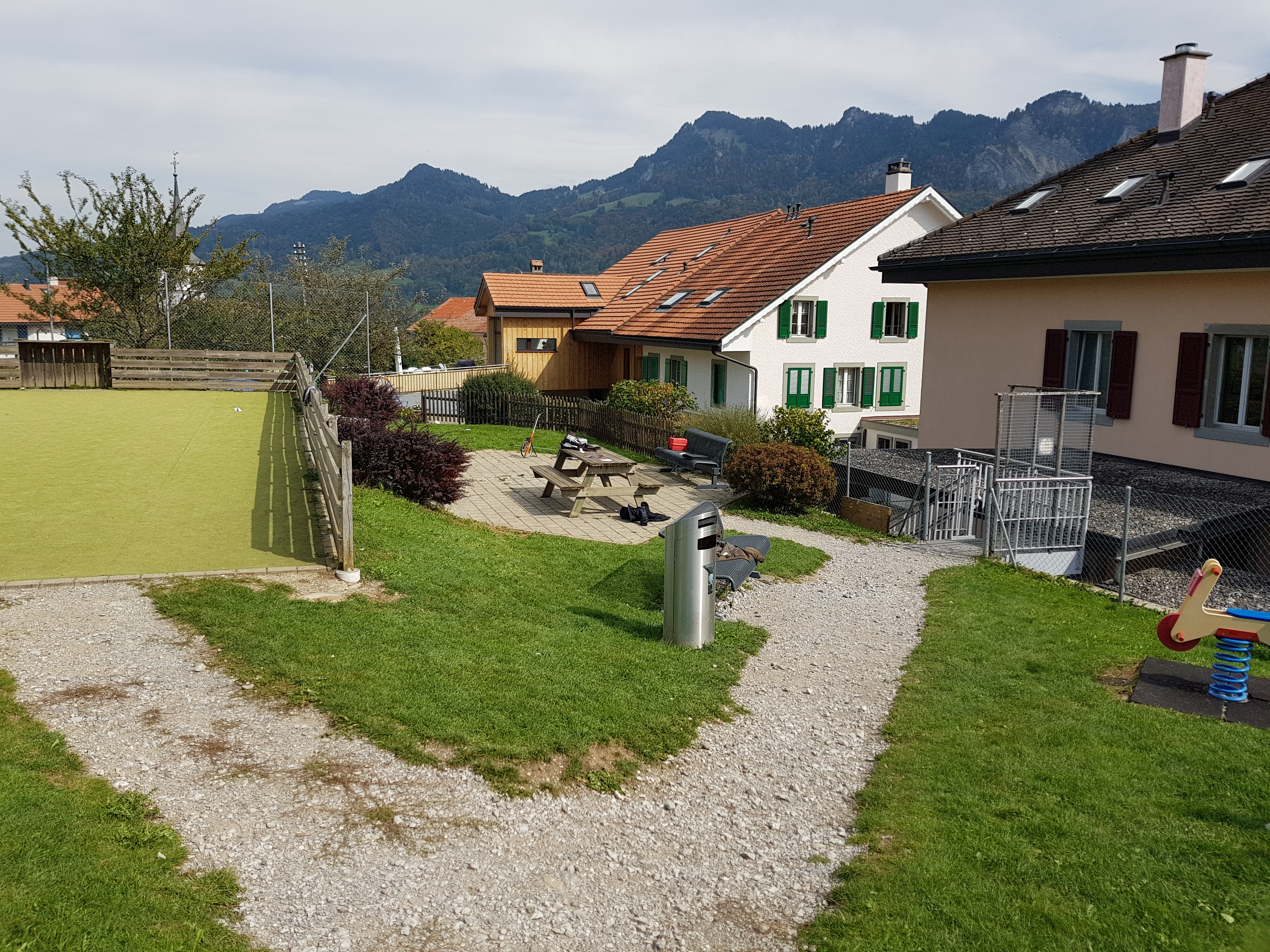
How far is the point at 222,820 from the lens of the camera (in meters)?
5.02

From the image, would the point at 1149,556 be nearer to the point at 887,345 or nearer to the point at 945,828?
the point at 945,828

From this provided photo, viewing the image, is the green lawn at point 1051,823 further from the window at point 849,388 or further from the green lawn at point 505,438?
the window at point 849,388

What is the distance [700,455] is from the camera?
1988cm

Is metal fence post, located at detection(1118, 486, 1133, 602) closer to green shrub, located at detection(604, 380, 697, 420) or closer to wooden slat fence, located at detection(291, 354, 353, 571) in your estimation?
wooden slat fence, located at detection(291, 354, 353, 571)

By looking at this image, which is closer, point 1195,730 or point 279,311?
point 1195,730

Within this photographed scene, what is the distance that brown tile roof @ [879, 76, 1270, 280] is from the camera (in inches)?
593

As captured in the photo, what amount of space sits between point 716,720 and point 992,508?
26.0 ft

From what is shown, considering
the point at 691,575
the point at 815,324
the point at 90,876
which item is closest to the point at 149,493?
the point at 691,575

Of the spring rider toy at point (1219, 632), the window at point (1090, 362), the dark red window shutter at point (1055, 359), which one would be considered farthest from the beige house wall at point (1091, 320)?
the spring rider toy at point (1219, 632)

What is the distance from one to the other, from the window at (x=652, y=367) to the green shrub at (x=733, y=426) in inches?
403

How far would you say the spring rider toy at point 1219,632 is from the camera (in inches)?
282

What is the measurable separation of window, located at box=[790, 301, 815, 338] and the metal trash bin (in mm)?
21508

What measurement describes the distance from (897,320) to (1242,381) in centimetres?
1661

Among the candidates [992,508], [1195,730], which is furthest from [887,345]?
[1195,730]
